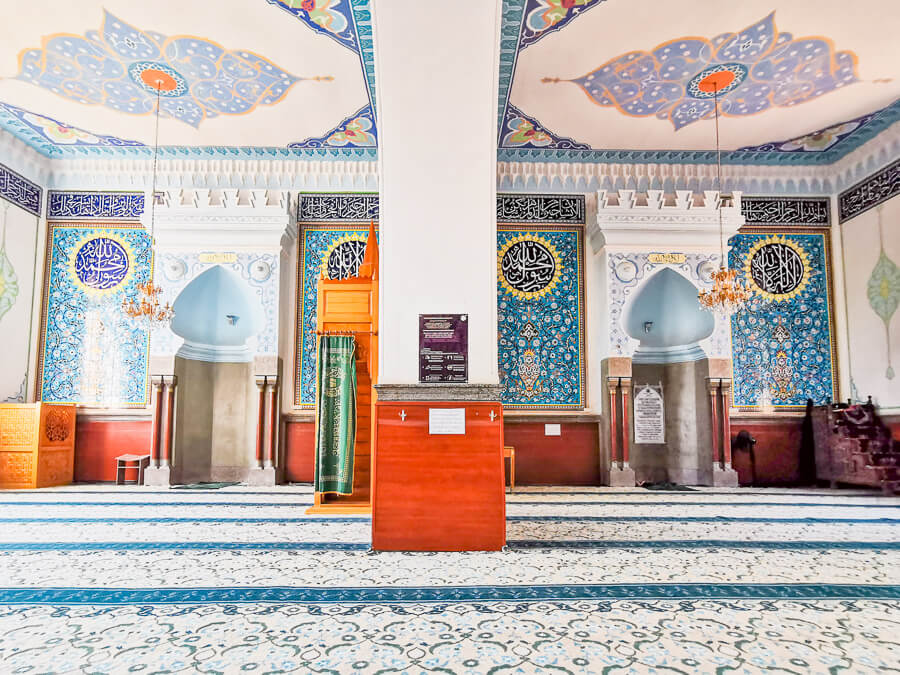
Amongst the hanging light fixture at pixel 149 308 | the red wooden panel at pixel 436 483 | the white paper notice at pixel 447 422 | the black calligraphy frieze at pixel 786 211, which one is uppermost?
the black calligraphy frieze at pixel 786 211

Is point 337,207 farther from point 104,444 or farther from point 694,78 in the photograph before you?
point 694,78

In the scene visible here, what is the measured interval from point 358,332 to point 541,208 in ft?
11.7

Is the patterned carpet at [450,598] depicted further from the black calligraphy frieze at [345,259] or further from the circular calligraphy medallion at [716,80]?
→ the circular calligraphy medallion at [716,80]

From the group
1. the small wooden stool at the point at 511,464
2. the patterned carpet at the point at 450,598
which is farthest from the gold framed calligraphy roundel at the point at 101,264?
the small wooden stool at the point at 511,464

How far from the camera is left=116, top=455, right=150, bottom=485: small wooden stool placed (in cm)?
643

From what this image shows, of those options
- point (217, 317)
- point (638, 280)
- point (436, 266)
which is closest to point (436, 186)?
point (436, 266)

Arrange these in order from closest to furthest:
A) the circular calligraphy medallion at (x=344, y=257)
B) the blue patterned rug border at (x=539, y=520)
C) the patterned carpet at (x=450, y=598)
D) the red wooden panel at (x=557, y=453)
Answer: the patterned carpet at (x=450, y=598), the blue patterned rug border at (x=539, y=520), the red wooden panel at (x=557, y=453), the circular calligraphy medallion at (x=344, y=257)

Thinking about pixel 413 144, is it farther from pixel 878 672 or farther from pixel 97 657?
pixel 878 672

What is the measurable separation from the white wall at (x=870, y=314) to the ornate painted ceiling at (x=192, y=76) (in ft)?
17.8

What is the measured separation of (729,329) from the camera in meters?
6.64

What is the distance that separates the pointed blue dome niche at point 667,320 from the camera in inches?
268

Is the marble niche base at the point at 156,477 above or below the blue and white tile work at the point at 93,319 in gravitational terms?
below

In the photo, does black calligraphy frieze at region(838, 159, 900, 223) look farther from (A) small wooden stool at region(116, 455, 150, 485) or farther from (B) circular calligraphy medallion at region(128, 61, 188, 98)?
(A) small wooden stool at region(116, 455, 150, 485)

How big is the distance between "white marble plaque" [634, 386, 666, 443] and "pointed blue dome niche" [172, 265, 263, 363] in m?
4.42
